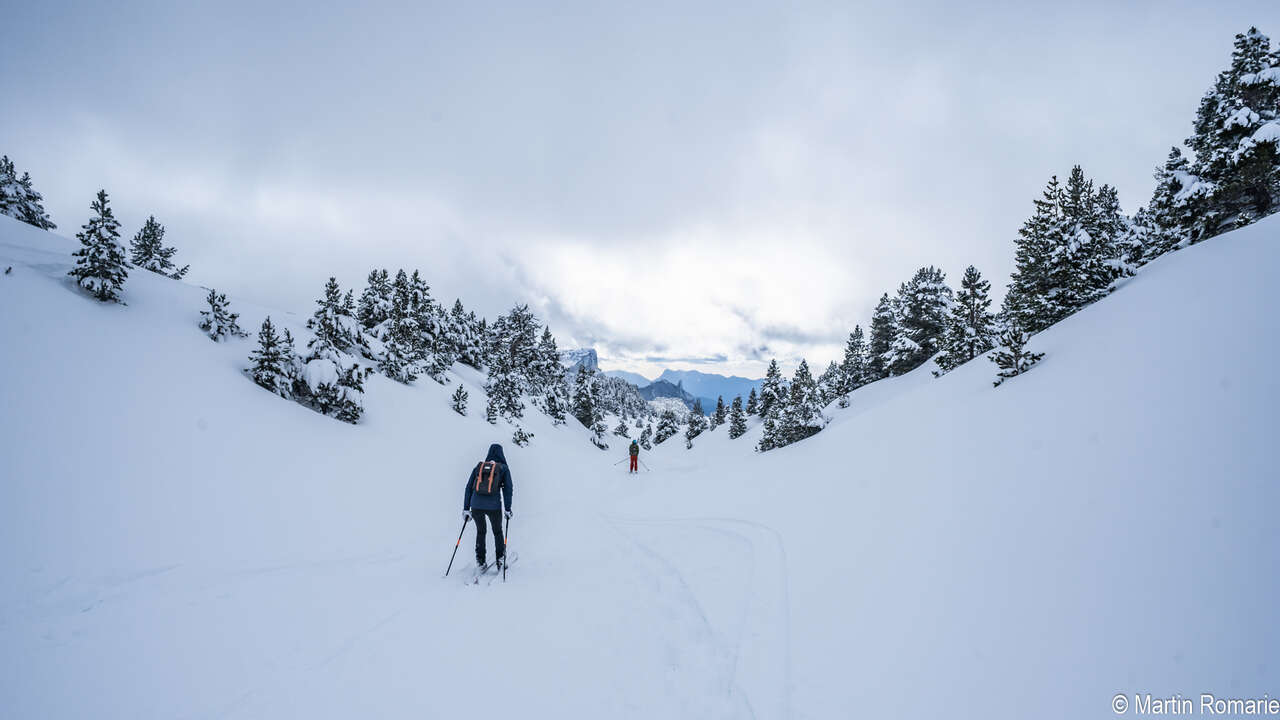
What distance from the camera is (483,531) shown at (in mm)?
7000

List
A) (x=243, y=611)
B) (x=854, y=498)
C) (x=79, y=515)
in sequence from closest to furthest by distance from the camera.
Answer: (x=243, y=611) → (x=79, y=515) → (x=854, y=498)

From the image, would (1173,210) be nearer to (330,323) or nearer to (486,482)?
(486,482)

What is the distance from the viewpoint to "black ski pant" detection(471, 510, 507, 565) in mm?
6758

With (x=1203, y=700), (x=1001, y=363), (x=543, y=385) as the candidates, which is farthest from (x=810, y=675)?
(x=543, y=385)

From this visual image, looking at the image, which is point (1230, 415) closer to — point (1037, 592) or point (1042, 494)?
point (1042, 494)

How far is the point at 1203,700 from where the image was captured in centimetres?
256

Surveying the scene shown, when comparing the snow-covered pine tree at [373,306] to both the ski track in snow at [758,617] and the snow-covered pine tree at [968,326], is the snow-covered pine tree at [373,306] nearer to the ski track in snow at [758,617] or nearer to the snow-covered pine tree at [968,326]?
the ski track in snow at [758,617]

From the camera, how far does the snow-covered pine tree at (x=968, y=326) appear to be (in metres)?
21.6

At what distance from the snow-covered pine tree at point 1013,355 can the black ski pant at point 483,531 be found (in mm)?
12960

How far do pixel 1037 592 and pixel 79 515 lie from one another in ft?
39.1

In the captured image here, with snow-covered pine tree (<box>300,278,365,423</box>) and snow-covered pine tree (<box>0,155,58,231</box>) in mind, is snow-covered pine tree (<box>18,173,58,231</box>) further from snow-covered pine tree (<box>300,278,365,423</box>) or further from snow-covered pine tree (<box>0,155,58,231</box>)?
snow-covered pine tree (<box>300,278,365,423</box>)

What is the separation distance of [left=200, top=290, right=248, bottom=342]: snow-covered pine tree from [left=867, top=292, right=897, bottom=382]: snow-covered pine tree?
40.5 meters

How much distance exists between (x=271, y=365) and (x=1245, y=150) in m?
34.0

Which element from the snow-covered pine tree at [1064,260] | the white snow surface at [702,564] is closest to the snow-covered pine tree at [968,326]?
the snow-covered pine tree at [1064,260]
